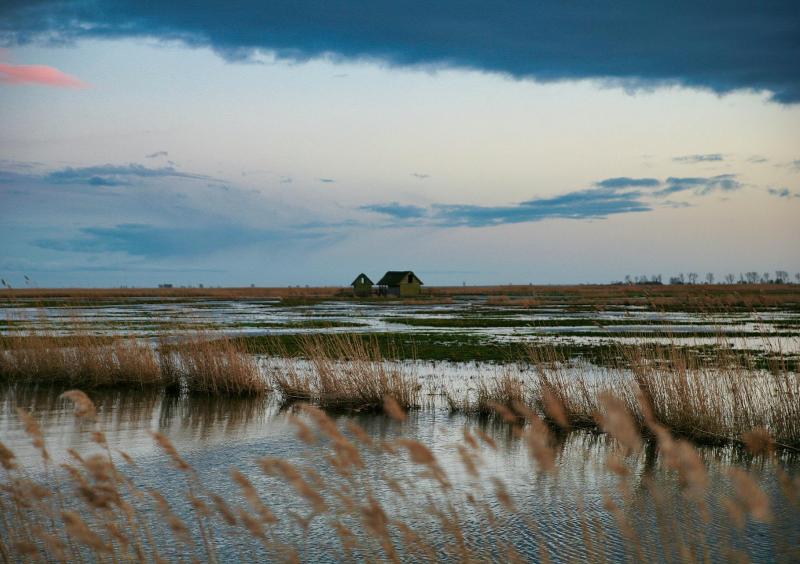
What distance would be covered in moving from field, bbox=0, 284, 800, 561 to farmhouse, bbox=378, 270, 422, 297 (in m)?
71.1

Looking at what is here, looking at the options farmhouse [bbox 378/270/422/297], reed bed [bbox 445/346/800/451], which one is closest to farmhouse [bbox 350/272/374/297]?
farmhouse [bbox 378/270/422/297]

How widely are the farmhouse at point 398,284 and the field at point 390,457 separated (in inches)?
2801

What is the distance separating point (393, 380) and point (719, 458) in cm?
644

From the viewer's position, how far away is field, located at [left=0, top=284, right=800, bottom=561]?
4629mm

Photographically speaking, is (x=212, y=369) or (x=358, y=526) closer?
(x=358, y=526)

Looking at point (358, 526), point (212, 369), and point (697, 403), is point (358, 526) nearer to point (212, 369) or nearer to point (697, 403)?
point (697, 403)

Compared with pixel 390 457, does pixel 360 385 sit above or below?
above

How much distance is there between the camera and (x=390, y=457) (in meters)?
10.4

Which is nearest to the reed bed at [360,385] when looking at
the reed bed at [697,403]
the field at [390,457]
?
the field at [390,457]

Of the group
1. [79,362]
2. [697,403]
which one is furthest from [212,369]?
[697,403]

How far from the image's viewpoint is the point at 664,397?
11.5 metres

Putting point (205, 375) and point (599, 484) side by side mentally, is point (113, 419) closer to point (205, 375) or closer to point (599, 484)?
point (205, 375)

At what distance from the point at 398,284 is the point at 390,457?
3242 inches

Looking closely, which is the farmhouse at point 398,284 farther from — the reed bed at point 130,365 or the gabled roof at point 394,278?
the reed bed at point 130,365
